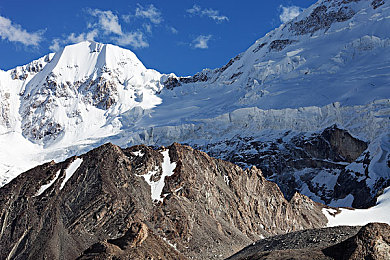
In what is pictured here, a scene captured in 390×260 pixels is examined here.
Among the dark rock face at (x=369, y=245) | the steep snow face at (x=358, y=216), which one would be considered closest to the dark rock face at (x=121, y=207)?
the steep snow face at (x=358, y=216)

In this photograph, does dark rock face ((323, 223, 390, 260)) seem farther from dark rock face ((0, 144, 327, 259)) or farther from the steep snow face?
the steep snow face

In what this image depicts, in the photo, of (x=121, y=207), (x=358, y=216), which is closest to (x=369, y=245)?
(x=121, y=207)

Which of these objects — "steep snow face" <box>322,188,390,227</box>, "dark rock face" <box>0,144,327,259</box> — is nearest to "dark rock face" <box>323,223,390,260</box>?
"dark rock face" <box>0,144,327,259</box>

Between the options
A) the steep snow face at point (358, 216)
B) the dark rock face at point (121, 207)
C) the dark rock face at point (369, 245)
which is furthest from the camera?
the steep snow face at point (358, 216)

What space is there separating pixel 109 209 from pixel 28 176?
1988cm

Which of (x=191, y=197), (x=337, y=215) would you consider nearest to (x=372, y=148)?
(x=337, y=215)

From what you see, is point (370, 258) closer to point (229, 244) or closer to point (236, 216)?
point (229, 244)

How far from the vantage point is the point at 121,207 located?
8388 cm

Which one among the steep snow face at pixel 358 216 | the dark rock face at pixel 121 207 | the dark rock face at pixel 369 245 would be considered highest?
the dark rock face at pixel 369 245

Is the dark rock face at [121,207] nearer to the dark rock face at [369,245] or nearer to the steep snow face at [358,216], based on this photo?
the steep snow face at [358,216]

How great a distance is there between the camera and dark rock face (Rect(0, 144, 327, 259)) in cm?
7862

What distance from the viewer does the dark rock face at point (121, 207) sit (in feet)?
258

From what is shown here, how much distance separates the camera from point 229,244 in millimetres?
84500

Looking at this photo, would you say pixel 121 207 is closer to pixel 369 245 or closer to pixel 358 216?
pixel 369 245
